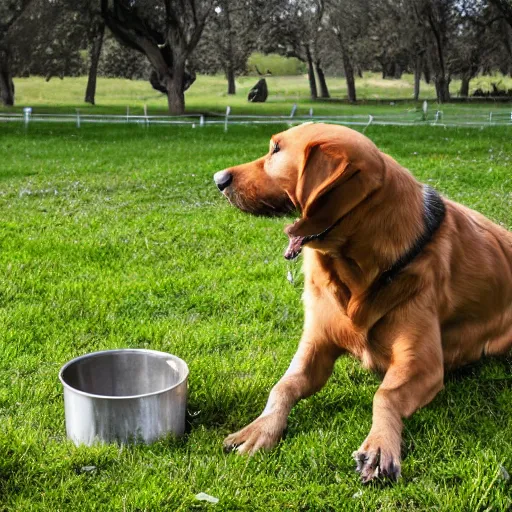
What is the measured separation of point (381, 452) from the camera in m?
3.20

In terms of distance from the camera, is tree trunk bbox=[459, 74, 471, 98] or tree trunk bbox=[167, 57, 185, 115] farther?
tree trunk bbox=[459, 74, 471, 98]

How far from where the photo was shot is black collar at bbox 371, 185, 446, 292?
3582 mm

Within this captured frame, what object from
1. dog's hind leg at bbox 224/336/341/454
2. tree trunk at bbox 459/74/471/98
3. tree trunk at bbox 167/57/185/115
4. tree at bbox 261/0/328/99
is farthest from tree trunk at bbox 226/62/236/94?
dog's hind leg at bbox 224/336/341/454

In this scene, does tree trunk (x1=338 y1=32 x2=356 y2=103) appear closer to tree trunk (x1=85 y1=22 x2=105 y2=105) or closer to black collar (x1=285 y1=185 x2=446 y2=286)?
tree trunk (x1=85 y1=22 x2=105 y2=105)

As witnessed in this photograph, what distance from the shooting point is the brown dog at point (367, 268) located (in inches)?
129

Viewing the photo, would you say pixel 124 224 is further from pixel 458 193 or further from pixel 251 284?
pixel 458 193

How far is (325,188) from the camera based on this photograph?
126 inches

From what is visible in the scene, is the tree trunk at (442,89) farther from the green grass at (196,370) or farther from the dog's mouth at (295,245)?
the dog's mouth at (295,245)

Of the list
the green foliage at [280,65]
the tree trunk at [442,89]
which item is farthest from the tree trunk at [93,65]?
the green foliage at [280,65]

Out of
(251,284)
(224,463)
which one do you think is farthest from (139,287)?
(224,463)

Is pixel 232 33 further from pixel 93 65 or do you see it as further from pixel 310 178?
pixel 310 178

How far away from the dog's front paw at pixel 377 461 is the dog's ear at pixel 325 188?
1047 millimetres

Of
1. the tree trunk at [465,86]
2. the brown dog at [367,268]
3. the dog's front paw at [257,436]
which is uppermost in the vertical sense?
the tree trunk at [465,86]

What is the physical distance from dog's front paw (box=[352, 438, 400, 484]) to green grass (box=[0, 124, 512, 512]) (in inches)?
2.2
